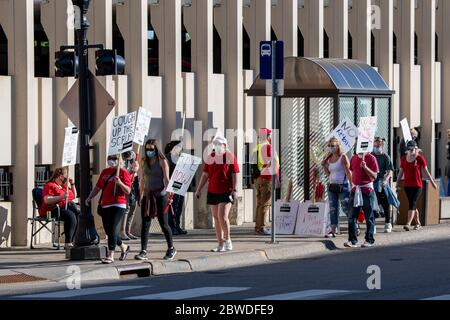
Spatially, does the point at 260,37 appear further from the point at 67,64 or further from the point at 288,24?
the point at 67,64

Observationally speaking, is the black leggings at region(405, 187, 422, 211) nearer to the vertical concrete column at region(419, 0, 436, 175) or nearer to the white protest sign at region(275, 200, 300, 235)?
the white protest sign at region(275, 200, 300, 235)

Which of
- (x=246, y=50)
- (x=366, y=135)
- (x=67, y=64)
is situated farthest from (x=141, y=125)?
(x=246, y=50)

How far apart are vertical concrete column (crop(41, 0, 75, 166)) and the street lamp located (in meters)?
3.37


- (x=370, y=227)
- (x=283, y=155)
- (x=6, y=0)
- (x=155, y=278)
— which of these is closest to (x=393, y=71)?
(x=283, y=155)

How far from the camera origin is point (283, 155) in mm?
25375

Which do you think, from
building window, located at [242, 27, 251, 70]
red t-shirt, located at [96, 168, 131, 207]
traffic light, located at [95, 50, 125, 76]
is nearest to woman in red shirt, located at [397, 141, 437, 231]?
building window, located at [242, 27, 251, 70]

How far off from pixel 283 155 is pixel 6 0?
595 centimetres

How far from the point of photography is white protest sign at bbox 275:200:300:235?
23766 mm

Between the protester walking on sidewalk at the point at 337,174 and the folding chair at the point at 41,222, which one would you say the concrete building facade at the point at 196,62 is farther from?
the protester walking on sidewalk at the point at 337,174

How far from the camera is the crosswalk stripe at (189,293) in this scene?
16.1m

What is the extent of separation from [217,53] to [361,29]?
166 inches

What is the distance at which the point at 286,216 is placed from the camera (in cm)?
2384

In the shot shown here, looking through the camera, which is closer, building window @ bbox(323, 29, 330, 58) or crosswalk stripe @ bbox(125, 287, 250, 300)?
crosswalk stripe @ bbox(125, 287, 250, 300)
